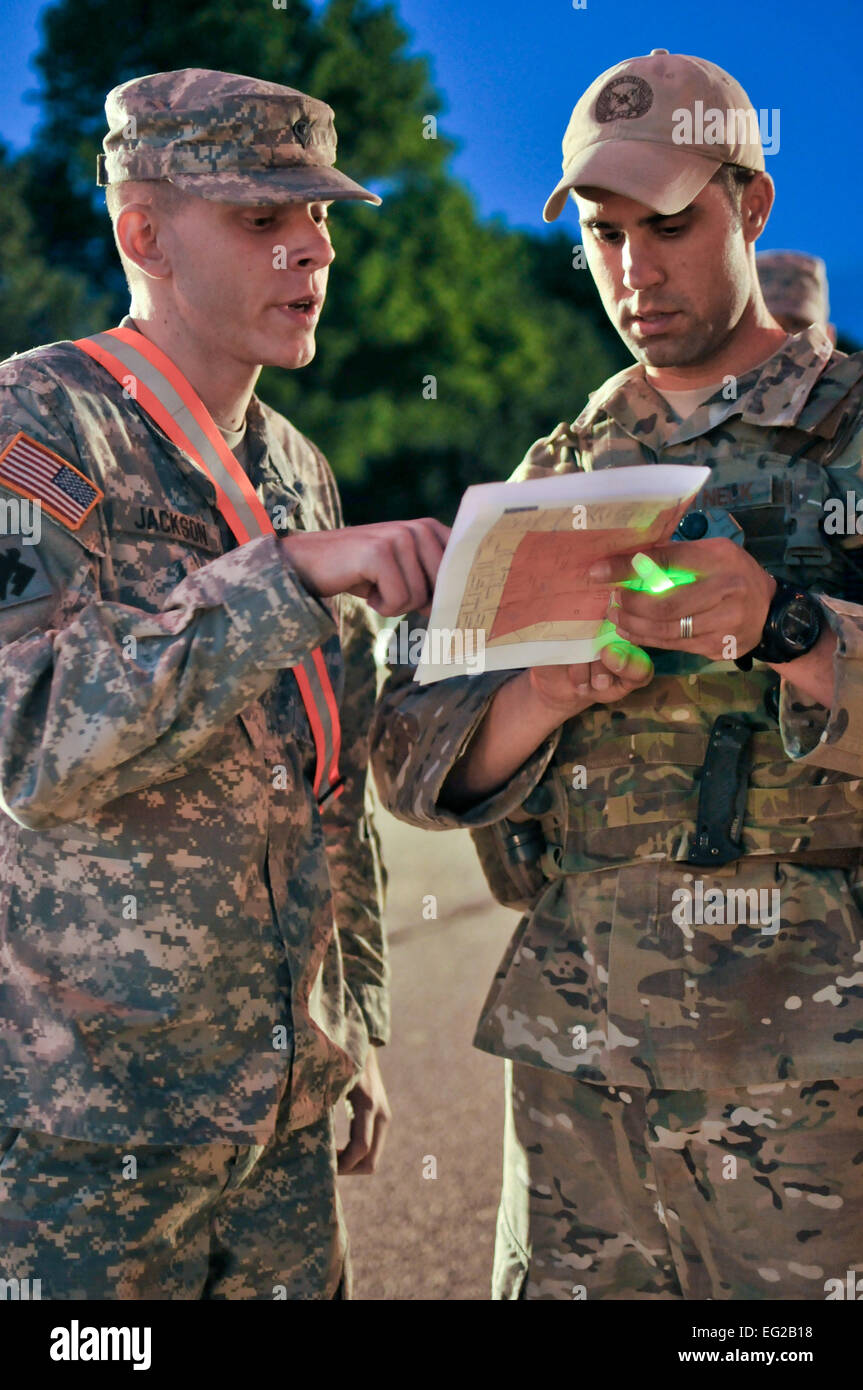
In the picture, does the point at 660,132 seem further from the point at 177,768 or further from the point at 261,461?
the point at 177,768

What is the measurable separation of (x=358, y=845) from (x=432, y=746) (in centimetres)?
49

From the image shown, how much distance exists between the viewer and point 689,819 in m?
2.57

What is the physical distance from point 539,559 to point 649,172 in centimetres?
80

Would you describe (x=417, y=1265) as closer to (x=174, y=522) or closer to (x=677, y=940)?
(x=677, y=940)

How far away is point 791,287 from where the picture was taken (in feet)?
17.9

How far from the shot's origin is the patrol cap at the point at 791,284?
17.7 ft

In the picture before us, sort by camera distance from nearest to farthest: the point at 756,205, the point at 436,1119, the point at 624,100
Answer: the point at 624,100 < the point at 756,205 < the point at 436,1119

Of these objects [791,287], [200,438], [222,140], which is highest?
[791,287]

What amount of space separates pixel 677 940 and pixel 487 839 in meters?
0.44

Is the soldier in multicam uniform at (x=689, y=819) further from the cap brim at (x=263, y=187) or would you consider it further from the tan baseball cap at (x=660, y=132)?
the cap brim at (x=263, y=187)

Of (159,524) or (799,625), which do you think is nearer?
(799,625)

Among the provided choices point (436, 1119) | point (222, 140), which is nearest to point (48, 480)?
point (222, 140)

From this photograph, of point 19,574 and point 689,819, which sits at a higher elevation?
point 19,574

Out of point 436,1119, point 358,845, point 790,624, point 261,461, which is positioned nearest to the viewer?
point 790,624
